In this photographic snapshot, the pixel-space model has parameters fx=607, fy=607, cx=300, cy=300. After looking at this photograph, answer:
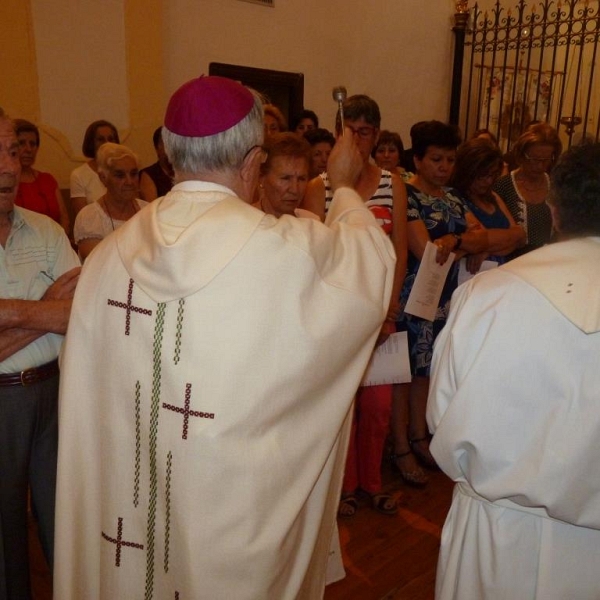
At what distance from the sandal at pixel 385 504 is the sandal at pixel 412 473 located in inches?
9.4

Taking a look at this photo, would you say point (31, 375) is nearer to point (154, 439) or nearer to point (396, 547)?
point (154, 439)

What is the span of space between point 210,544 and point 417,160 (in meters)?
2.34

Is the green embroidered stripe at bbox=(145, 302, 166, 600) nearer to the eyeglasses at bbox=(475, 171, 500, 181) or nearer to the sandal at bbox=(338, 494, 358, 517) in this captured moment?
the sandal at bbox=(338, 494, 358, 517)

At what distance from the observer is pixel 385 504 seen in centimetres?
308

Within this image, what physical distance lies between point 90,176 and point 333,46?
4175mm

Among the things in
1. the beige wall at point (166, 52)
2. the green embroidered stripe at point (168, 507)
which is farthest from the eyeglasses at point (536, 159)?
the beige wall at point (166, 52)

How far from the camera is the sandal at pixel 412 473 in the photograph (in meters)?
3.32

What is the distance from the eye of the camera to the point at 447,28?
8719mm

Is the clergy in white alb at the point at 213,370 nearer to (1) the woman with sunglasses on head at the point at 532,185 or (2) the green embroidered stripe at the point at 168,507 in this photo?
(2) the green embroidered stripe at the point at 168,507

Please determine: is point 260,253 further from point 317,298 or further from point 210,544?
point 210,544

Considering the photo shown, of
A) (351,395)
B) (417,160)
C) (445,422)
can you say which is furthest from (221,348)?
(417,160)

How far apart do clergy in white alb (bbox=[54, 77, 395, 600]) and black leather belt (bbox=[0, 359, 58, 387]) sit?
299 mm

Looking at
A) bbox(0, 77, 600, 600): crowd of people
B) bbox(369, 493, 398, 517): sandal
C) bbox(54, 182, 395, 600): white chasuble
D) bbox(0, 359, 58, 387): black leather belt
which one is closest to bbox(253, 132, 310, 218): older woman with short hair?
bbox(0, 77, 600, 600): crowd of people

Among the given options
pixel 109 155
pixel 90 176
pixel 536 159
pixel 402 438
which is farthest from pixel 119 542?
pixel 90 176
